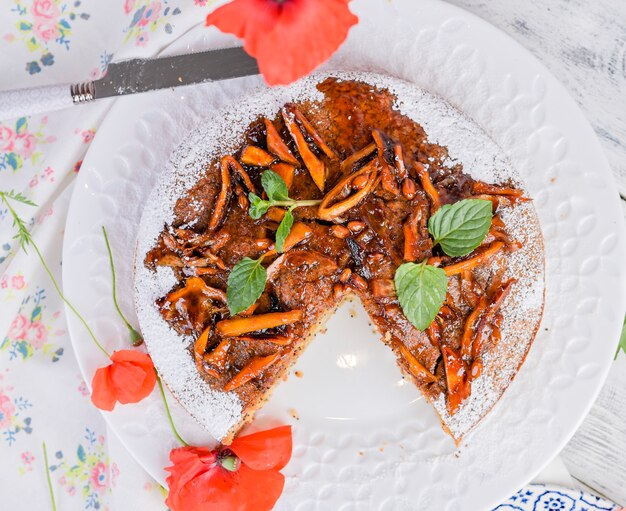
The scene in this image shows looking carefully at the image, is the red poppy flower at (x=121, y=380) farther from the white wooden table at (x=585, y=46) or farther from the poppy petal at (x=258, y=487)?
the white wooden table at (x=585, y=46)

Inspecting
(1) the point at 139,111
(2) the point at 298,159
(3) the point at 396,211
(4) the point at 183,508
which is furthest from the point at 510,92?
(4) the point at 183,508

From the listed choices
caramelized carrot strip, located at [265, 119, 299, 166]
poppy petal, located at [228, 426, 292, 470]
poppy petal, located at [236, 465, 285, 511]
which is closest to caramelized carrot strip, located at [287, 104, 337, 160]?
caramelized carrot strip, located at [265, 119, 299, 166]

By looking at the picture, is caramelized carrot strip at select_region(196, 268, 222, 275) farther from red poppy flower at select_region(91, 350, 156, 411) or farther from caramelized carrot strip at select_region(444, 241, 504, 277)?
caramelized carrot strip at select_region(444, 241, 504, 277)

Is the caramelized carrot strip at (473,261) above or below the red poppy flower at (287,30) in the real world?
below

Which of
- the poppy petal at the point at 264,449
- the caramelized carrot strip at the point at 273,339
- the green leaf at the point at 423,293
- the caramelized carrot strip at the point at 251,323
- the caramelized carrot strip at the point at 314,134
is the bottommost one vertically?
the poppy petal at the point at 264,449

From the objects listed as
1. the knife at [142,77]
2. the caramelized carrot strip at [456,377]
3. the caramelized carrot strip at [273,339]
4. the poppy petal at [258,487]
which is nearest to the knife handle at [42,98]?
the knife at [142,77]

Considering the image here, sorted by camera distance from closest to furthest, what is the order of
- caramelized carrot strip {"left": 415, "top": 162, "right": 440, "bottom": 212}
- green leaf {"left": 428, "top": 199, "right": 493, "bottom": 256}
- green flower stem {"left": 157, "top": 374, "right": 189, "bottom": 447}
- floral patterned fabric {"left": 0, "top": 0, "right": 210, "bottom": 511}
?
green leaf {"left": 428, "top": 199, "right": 493, "bottom": 256} → caramelized carrot strip {"left": 415, "top": 162, "right": 440, "bottom": 212} → green flower stem {"left": 157, "top": 374, "right": 189, "bottom": 447} → floral patterned fabric {"left": 0, "top": 0, "right": 210, "bottom": 511}

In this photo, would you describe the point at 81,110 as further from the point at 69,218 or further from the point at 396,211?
the point at 396,211
